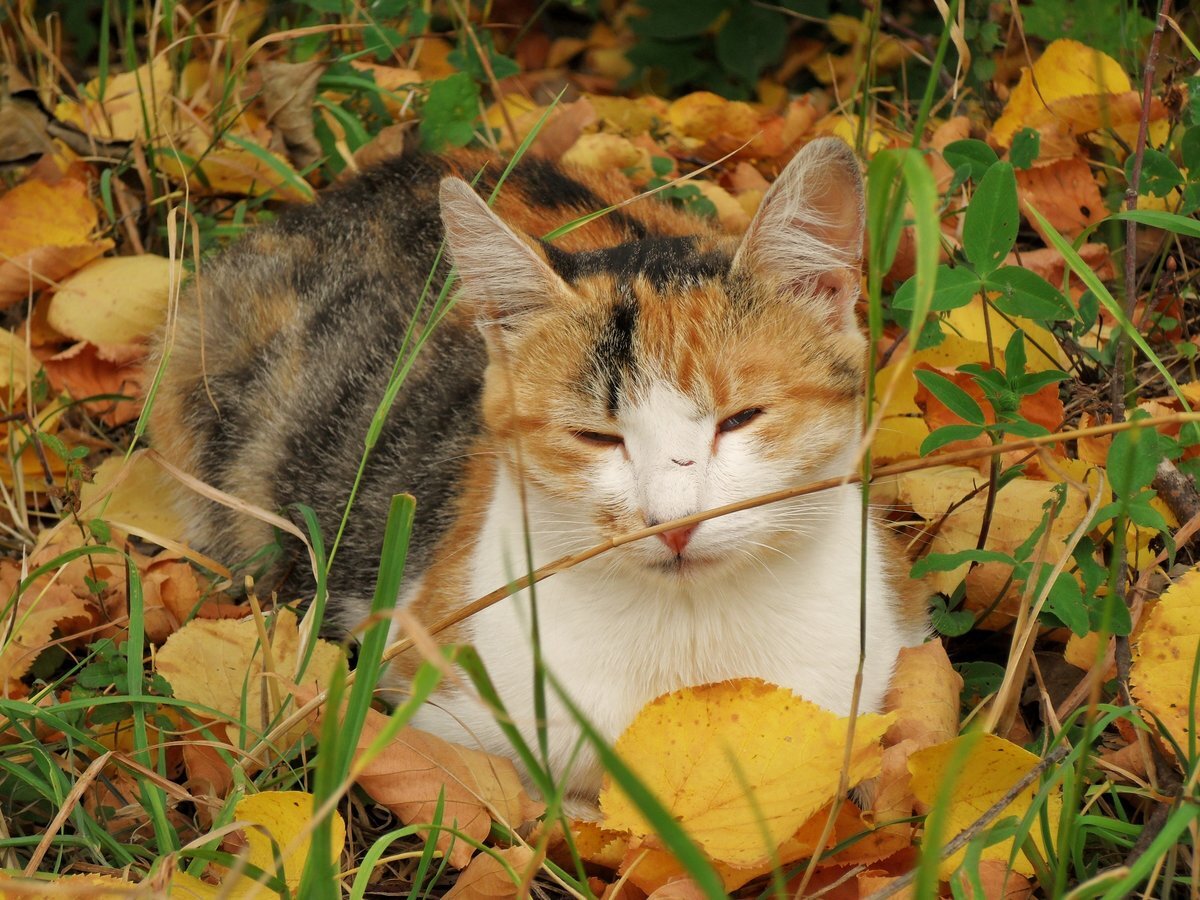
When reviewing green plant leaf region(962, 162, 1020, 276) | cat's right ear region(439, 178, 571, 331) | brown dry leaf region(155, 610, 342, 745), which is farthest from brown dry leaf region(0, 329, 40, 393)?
green plant leaf region(962, 162, 1020, 276)

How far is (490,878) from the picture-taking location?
1.86 meters

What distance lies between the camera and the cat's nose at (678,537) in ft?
5.98

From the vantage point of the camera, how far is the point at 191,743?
205 centimetres

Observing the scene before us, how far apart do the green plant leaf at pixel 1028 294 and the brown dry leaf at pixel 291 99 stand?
2.24 metres

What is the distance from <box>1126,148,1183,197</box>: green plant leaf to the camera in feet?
7.60

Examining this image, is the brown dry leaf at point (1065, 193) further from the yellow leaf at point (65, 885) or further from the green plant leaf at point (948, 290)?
the yellow leaf at point (65, 885)

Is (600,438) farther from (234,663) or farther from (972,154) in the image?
(972,154)

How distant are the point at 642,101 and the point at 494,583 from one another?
237 centimetres

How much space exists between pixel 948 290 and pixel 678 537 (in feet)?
1.94

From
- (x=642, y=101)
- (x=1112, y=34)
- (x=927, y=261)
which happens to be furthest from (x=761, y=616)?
(x=642, y=101)

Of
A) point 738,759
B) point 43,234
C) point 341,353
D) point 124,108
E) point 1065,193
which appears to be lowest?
point 738,759

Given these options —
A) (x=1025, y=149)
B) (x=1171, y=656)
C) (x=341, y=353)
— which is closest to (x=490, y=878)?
(x=1171, y=656)

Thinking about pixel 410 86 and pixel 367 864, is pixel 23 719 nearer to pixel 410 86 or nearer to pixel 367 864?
pixel 367 864

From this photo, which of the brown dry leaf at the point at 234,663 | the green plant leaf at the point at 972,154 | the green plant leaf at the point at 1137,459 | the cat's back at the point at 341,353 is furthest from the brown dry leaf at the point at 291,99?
the green plant leaf at the point at 1137,459
